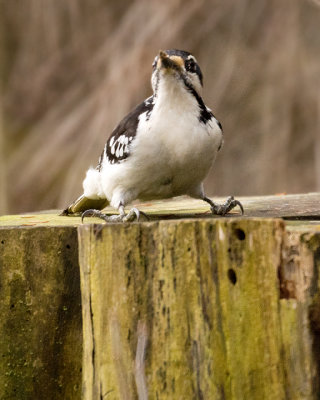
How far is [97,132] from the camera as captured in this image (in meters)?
6.38

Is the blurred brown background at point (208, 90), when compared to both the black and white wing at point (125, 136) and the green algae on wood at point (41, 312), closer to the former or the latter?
the black and white wing at point (125, 136)

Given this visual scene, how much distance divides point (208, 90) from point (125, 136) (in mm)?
3273

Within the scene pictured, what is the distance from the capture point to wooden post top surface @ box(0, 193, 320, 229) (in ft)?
10.1

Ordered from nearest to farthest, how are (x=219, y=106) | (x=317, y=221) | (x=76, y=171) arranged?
(x=317, y=221), (x=76, y=171), (x=219, y=106)

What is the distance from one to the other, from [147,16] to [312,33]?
4.32 ft

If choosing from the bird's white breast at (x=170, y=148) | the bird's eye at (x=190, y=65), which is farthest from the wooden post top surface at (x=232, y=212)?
the bird's eye at (x=190, y=65)

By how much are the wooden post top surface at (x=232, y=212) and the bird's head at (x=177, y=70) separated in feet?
1.73

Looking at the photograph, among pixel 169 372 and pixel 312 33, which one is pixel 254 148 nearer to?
pixel 312 33

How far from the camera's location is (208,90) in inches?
265

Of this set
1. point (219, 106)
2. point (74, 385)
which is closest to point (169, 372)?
point (74, 385)

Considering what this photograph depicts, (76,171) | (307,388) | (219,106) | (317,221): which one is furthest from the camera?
(219,106)

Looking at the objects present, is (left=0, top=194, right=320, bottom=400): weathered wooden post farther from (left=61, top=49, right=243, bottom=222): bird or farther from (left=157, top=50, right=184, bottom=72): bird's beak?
(left=157, top=50, right=184, bottom=72): bird's beak

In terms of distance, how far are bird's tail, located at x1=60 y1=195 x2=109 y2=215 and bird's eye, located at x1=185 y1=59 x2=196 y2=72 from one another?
0.85m

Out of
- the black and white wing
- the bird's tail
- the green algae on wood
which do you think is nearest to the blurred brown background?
the bird's tail
